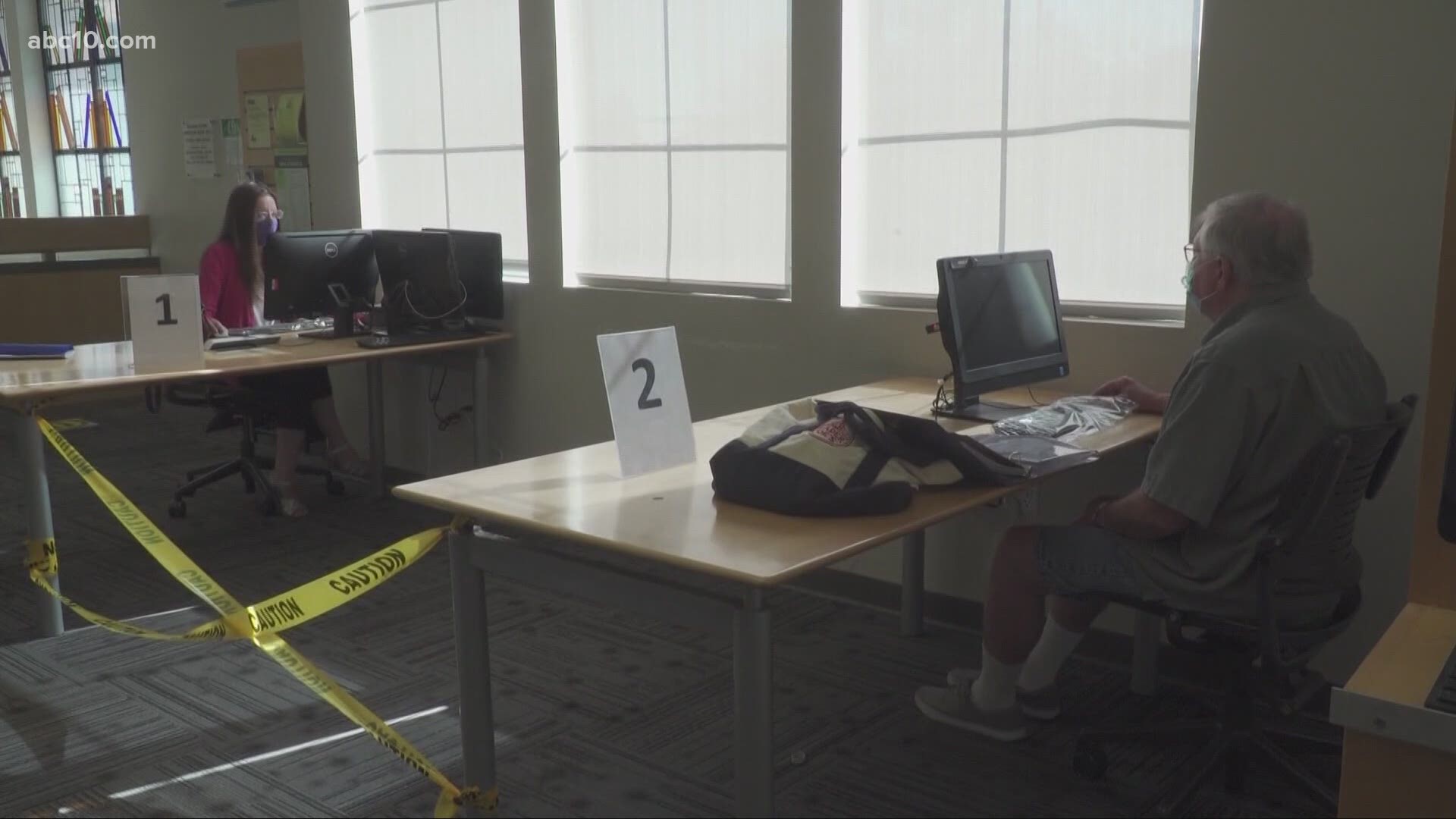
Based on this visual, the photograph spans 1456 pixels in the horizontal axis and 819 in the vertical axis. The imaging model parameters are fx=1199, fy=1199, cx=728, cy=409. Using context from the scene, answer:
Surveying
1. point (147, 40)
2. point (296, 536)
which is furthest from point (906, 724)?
point (147, 40)

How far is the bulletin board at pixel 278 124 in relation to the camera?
5.59m

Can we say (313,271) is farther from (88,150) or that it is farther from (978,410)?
(88,150)

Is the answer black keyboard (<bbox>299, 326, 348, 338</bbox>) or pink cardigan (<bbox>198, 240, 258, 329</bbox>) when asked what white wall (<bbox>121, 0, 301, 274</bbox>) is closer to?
pink cardigan (<bbox>198, 240, 258, 329</bbox>)

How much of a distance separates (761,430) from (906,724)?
3.09 feet

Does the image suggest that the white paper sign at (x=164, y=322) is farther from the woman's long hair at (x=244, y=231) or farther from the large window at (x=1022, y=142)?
the large window at (x=1022, y=142)

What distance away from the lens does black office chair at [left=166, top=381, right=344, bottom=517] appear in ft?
15.4

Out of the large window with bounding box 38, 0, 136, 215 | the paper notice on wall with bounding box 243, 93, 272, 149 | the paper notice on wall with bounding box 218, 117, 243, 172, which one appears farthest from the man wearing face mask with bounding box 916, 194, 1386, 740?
the large window with bounding box 38, 0, 136, 215

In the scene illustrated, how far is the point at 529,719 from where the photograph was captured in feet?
9.52

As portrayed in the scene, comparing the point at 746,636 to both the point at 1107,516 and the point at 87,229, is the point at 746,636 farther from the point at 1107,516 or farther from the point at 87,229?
the point at 87,229

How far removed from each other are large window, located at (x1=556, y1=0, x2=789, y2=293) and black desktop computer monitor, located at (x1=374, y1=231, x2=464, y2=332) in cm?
49

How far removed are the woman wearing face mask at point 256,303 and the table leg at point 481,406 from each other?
793mm

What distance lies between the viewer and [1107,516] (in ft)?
7.59

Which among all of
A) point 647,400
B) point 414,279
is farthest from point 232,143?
point 647,400

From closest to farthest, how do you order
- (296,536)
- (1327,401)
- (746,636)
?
1. (746,636)
2. (1327,401)
3. (296,536)
